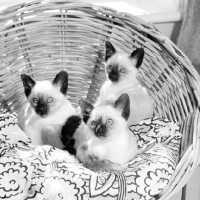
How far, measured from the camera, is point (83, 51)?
1.46 m

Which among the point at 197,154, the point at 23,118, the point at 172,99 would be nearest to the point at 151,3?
the point at 172,99

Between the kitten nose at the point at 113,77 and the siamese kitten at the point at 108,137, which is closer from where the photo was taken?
the siamese kitten at the point at 108,137

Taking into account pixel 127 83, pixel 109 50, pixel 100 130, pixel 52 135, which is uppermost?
pixel 109 50

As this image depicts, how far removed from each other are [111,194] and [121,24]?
73 cm

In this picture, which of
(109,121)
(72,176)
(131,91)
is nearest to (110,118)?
(109,121)

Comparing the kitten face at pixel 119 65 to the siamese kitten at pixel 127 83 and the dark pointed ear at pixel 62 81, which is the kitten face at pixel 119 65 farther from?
the dark pointed ear at pixel 62 81

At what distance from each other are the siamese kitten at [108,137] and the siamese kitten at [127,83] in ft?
0.70

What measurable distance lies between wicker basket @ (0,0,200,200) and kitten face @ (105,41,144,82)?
86 millimetres

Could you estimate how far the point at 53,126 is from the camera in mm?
1219

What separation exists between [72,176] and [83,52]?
675mm

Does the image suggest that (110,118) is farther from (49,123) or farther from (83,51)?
(83,51)

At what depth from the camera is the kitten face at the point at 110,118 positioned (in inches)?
39.9

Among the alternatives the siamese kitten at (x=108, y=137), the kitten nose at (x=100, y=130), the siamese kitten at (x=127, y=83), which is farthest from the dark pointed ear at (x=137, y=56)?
the kitten nose at (x=100, y=130)

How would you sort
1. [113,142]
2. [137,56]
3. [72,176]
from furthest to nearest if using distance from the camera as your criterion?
A: 1. [137,56]
2. [113,142]
3. [72,176]
